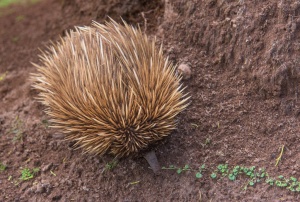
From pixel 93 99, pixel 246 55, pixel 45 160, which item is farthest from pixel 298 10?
pixel 45 160

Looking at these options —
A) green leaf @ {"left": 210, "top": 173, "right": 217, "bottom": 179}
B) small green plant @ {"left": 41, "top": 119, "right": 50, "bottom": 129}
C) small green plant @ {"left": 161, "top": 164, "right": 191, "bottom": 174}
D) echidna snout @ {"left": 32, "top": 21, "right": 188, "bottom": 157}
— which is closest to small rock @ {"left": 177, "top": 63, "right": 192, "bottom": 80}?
echidna snout @ {"left": 32, "top": 21, "right": 188, "bottom": 157}

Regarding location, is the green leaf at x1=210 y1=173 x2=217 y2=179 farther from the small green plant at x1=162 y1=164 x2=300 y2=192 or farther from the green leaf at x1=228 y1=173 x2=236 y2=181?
the green leaf at x1=228 y1=173 x2=236 y2=181

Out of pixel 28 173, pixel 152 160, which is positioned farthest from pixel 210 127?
pixel 28 173

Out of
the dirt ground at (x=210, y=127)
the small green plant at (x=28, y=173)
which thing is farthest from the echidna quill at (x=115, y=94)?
the small green plant at (x=28, y=173)

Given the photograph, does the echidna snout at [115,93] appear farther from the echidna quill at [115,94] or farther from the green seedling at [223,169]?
the green seedling at [223,169]

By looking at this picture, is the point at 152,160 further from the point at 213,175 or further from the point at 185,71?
the point at 185,71

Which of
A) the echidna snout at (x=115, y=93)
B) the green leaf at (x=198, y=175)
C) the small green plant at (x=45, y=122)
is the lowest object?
the green leaf at (x=198, y=175)
